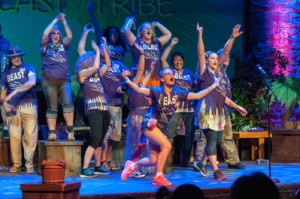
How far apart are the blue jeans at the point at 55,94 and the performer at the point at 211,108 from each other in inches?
68.2

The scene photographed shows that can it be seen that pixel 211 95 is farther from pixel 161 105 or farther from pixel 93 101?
pixel 93 101

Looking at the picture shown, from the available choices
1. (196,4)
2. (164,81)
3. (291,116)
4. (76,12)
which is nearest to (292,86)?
(291,116)

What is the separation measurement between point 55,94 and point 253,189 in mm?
5951

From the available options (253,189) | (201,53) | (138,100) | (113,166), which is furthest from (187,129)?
(253,189)

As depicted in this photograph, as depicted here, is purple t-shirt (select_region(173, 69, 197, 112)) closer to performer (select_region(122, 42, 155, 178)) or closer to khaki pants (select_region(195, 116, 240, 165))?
khaki pants (select_region(195, 116, 240, 165))

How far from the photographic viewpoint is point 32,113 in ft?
31.5

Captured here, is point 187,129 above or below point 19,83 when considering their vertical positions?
below

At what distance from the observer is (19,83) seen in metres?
9.45

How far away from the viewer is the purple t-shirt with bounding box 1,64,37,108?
9461 mm

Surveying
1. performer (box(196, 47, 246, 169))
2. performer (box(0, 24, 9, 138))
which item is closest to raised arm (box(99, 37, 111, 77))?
performer (box(0, 24, 9, 138))

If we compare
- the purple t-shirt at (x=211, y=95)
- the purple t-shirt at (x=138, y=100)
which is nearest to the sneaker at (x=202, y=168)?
the purple t-shirt at (x=211, y=95)

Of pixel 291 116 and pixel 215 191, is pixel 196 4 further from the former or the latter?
pixel 215 191

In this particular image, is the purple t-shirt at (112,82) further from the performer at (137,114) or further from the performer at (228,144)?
the performer at (228,144)

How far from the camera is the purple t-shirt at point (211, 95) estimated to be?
29.7ft
